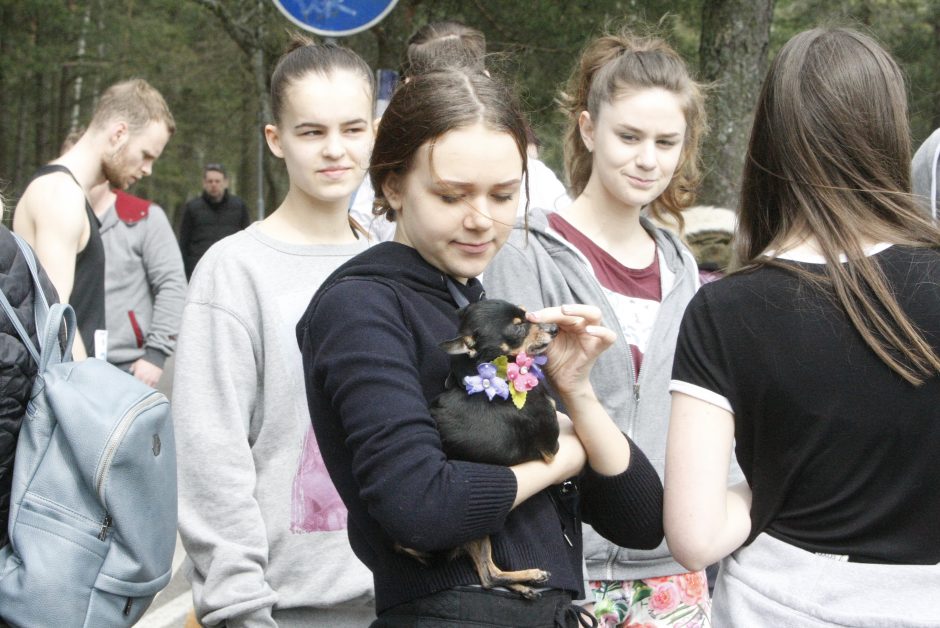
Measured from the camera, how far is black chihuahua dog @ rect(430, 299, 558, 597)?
5.71ft

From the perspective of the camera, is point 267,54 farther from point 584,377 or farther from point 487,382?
point 487,382

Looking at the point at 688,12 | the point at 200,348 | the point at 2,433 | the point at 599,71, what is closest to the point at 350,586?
the point at 200,348

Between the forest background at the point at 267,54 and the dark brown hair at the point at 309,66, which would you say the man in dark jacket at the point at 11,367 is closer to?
the forest background at the point at 267,54

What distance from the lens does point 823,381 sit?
1.84m

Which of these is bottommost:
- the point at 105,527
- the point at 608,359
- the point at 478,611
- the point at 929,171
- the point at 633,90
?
the point at 105,527

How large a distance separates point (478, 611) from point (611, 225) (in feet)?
5.28

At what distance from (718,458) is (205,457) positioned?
127cm

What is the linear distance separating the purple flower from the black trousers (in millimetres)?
327

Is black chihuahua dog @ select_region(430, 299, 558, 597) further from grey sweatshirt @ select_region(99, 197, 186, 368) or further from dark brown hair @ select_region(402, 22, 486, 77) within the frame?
grey sweatshirt @ select_region(99, 197, 186, 368)

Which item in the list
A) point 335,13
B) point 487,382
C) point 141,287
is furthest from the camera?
point 141,287

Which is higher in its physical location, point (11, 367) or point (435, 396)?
point (435, 396)

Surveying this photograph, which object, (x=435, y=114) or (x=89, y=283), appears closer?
(x=435, y=114)

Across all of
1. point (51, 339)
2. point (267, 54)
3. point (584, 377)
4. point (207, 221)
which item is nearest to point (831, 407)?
point (584, 377)

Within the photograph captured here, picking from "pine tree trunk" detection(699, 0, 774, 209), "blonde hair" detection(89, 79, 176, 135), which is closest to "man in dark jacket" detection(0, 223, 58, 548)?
"blonde hair" detection(89, 79, 176, 135)
